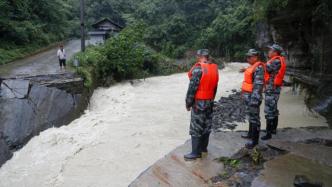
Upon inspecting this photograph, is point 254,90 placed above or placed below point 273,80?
below

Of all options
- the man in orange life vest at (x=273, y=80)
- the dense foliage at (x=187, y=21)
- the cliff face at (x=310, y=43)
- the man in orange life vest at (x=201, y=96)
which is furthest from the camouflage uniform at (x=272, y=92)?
the dense foliage at (x=187, y=21)

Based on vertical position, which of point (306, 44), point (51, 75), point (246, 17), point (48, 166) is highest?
point (246, 17)

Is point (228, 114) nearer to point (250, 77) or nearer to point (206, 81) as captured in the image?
point (250, 77)

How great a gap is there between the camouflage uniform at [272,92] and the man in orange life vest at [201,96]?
4.53 ft

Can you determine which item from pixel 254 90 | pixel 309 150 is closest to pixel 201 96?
pixel 254 90

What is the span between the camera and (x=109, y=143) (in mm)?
9750

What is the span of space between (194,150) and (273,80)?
2.12 metres

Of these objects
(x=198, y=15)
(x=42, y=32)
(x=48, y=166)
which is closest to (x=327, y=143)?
(x=48, y=166)

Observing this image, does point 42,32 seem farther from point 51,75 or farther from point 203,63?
point 203,63

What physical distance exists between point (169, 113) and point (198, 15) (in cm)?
3644

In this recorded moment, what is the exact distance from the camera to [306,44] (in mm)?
13797

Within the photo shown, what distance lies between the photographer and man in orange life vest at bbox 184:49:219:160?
594 centimetres

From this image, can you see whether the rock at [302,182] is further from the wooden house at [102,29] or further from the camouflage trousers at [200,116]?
the wooden house at [102,29]

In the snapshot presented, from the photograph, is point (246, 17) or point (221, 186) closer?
point (221, 186)
